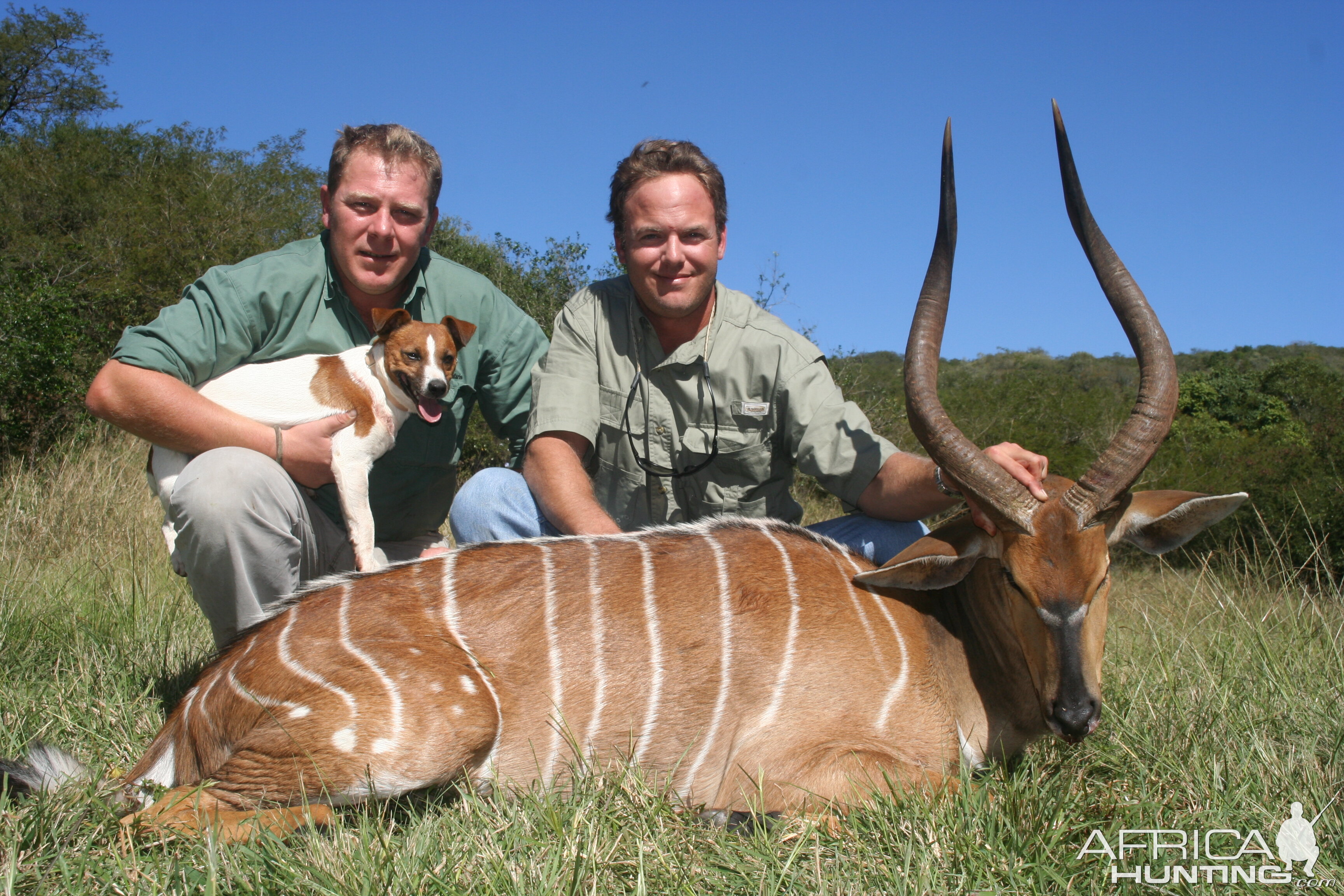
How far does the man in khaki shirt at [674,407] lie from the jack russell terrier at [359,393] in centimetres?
43

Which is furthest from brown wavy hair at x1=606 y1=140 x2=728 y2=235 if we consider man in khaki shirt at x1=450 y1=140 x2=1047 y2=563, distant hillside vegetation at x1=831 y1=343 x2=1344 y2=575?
Result: distant hillside vegetation at x1=831 y1=343 x2=1344 y2=575

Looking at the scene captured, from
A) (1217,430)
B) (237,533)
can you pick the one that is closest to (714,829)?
(237,533)

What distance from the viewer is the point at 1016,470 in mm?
2854

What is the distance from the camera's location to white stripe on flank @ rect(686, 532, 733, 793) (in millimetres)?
2818

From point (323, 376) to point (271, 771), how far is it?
6.03 ft

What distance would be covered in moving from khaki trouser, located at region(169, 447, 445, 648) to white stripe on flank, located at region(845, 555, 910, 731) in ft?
6.22

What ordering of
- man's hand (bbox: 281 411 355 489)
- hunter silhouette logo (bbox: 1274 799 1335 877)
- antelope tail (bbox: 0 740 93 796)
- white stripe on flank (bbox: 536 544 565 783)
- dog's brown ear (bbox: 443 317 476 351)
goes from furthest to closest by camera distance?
dog's brown ear (bbox: 443 317 476 351), man's hand (bbox: 281 411 355 489), white stripe on flank (bbox: 536 544 565 783), antelope tail (bbox: 0 740 93 796), hunter silhouette logo (bbox: 1274 799 1335 877)

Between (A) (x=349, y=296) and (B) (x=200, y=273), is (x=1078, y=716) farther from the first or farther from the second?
(B) (x=200, y=273)

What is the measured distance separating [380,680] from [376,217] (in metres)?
2.07

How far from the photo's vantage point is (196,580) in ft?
11.1

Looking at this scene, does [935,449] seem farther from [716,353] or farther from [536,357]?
[536,357]

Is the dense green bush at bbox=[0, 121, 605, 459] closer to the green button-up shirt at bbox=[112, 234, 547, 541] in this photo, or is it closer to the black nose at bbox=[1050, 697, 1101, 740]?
the green button-up shirt at bbox=[112, 234, 547, 541]

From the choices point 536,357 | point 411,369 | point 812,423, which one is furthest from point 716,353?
point 411,369

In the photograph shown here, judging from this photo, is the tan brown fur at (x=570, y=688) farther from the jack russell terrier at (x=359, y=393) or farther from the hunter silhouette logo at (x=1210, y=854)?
the jack russell terrier at (x=359, y=393)
